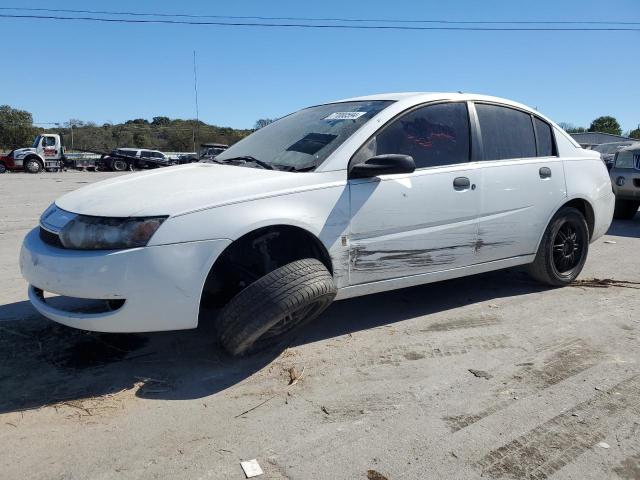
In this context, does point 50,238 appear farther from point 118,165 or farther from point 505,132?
point 118,165

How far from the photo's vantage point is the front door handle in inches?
148

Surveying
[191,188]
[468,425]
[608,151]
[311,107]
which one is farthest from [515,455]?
[608,151]

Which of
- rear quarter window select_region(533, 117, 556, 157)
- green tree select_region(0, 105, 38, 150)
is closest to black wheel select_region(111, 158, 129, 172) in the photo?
green tree select_region(0, 105, 38, 150)

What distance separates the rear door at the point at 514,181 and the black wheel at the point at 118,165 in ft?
103

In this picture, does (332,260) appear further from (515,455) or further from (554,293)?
(554,293)

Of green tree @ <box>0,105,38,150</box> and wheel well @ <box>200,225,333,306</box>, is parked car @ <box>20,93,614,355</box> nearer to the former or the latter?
wheel well @ <box>200,225,333,306</box>

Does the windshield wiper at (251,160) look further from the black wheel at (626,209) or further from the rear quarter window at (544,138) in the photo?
the black wheel at (626,209)

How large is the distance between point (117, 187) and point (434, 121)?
7.44ft

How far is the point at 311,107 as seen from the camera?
448 cm

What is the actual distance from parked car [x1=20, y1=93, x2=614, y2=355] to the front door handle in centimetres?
1

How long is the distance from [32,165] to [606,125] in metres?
86.5

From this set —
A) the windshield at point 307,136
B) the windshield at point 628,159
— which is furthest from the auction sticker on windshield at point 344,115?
the windshield at point 628,159

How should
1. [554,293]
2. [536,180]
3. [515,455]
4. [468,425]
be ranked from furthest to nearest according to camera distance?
[554,293] < [536,180] < [468,425] < [515,455]

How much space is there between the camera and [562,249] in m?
4.66
